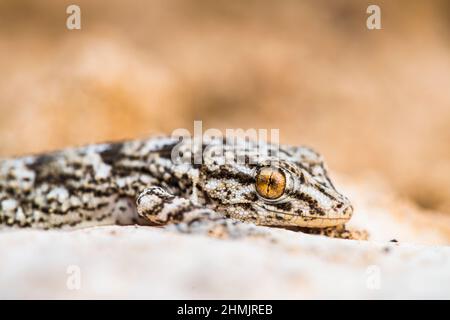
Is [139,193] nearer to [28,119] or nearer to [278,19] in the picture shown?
[28,119]

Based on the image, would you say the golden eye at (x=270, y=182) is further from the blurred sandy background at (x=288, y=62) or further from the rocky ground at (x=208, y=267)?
the blurred sandy background at (x=288, y=62)

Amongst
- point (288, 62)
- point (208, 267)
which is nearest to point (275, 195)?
point (208, 267)

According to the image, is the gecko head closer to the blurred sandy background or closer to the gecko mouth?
the gecko mouth

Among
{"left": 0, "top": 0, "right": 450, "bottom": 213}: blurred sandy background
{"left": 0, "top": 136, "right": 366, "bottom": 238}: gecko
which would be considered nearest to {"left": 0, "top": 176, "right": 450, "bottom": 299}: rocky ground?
{"left": 0, "top": 136, "right": 366, "bottom": 238}: gecko

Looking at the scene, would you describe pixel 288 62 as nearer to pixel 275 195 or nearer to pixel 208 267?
pixel 275 195
